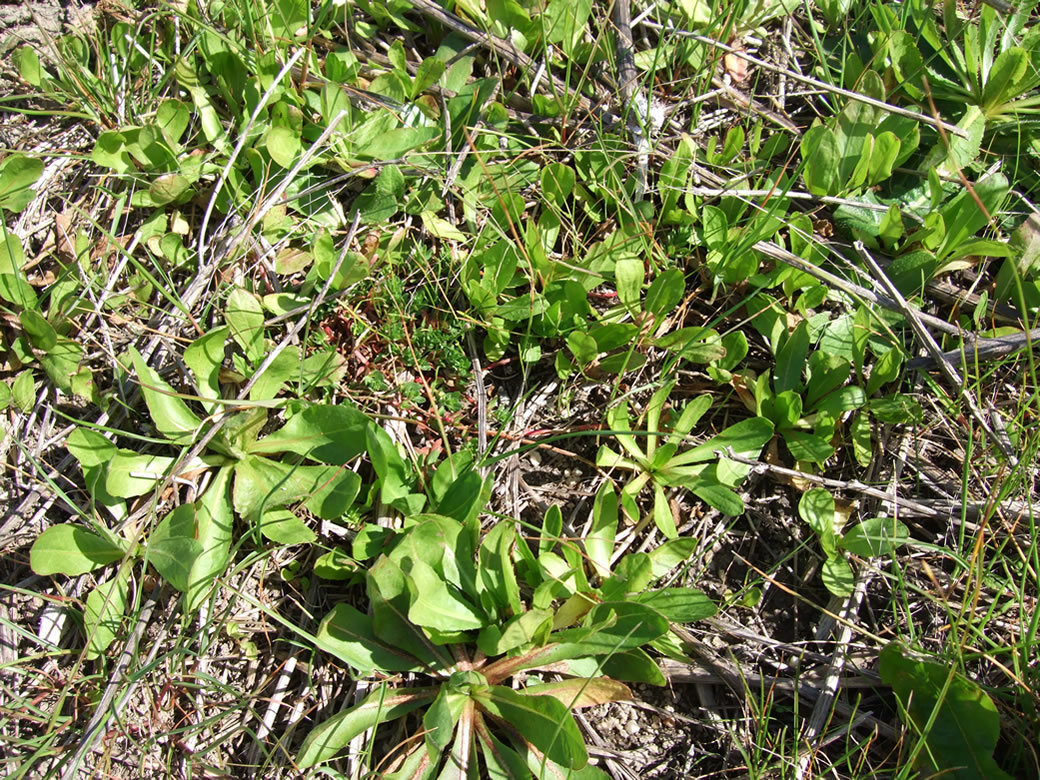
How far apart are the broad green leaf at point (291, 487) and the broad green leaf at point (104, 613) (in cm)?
32

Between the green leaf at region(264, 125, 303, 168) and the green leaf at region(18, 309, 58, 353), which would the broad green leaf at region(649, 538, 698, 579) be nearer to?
the green leaf at region(264, 125, 303, 168)

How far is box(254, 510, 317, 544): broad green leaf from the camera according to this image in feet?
5.95

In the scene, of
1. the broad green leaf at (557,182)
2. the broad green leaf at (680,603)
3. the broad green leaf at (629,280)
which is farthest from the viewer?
the broad green leaf at (557,182)

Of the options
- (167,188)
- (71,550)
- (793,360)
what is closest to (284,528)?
(71,550)

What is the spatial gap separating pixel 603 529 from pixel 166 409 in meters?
1.13

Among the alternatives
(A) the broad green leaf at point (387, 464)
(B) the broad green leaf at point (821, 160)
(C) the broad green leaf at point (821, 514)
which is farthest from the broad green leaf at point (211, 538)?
(B) the broad green leaf at point (821, 160)

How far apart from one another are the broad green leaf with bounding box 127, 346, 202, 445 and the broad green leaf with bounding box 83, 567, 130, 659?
0.34 meters

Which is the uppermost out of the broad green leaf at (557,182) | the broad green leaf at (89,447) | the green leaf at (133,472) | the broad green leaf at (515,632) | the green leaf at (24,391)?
the broad green leaf at (557,182)

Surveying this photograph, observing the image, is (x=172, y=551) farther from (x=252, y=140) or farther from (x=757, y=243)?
(x=757, y=243)

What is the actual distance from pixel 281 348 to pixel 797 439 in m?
1.36

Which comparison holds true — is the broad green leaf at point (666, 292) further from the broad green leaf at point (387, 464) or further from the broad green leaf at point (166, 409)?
the broad green leaf at point (166, 409)

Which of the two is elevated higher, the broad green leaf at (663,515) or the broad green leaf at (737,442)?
the broad green leaf at (737,442)

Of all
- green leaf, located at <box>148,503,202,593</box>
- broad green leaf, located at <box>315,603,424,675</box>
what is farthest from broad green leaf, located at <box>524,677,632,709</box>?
green leaf, located at <box>148,503,202,593</box>

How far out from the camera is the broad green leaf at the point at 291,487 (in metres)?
1.82
